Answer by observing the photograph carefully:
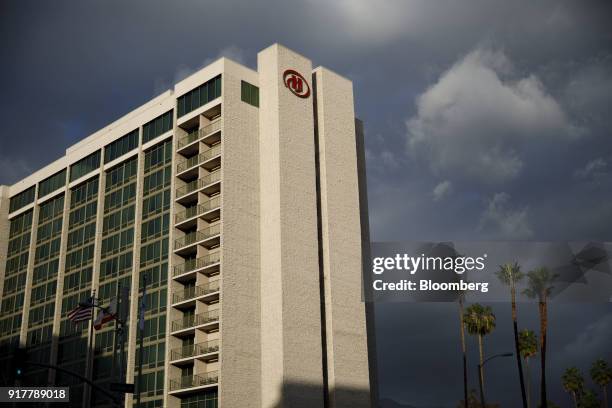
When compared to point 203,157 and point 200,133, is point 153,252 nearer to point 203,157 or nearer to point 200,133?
point 203,157

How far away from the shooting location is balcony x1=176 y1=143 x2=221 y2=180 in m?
70.0

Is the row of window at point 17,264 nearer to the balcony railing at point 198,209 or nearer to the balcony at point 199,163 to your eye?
the balcony at point 199,163

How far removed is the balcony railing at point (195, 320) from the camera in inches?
2557

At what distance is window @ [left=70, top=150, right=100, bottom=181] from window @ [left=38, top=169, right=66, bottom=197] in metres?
2.28

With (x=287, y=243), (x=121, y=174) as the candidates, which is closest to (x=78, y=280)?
(x=121, y=174)

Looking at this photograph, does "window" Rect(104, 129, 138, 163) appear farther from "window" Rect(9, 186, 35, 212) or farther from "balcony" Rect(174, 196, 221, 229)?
"window" Rect(9, 186, 35, 212)

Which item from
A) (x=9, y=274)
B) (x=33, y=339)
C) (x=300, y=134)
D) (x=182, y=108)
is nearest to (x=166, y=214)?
(x=182, y=108)

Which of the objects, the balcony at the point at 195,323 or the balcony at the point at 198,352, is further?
the balcony at the point at 195,323

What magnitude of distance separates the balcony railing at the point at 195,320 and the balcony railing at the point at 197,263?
4133mm

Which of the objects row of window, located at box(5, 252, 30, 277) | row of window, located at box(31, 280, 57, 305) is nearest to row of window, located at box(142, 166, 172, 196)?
row of window, located at box(31, 280, 57, 305)

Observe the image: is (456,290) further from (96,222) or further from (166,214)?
(96,222)

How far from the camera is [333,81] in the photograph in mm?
76562

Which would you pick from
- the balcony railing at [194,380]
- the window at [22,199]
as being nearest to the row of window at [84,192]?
the window at [22,199]

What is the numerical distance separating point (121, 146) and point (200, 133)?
46.2 feet
